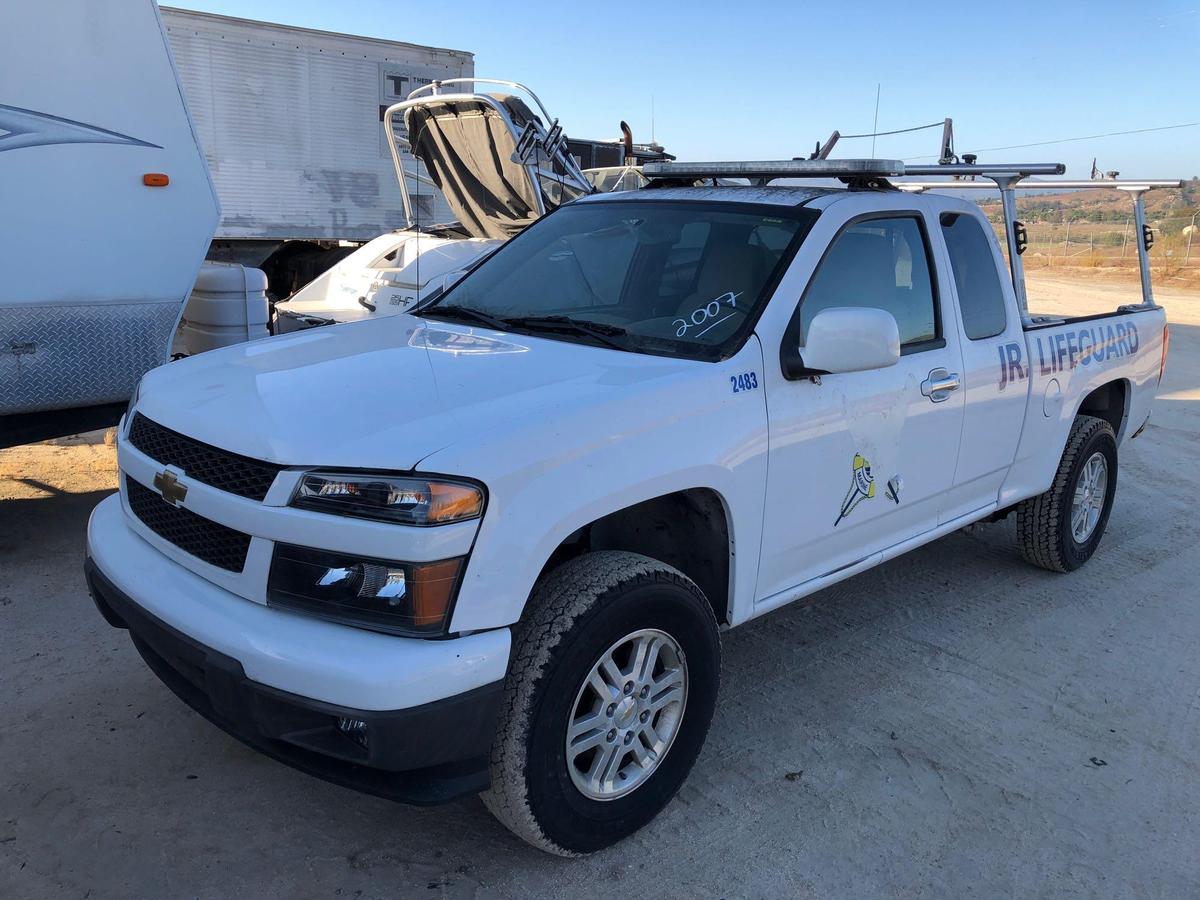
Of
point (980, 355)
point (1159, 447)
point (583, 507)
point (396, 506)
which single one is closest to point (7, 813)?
point (396, 506)

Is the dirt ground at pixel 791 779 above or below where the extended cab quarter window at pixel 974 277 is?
below

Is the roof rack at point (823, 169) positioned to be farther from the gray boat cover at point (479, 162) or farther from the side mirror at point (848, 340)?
the gray boat cover at point (479, 162)

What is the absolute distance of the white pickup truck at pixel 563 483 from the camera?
7.89 ft

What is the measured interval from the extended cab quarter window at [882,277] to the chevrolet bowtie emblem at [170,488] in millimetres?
2025

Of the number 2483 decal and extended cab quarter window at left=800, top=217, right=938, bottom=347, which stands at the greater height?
extended cab quarter window at left=800, top=217, right=938, bottom=347

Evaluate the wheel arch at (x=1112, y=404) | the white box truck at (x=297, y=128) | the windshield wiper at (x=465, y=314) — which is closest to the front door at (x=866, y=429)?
the windshield wiper at (x=465, y=314)

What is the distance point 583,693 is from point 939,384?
6.40ft

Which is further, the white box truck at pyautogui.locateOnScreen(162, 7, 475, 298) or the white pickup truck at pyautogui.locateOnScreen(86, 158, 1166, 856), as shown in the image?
the white box truck at pyautogui.locateOnScreen(162, 7, 475, 298)

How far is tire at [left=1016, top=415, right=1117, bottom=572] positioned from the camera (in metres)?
5.05

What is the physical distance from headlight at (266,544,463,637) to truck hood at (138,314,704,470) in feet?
0.79

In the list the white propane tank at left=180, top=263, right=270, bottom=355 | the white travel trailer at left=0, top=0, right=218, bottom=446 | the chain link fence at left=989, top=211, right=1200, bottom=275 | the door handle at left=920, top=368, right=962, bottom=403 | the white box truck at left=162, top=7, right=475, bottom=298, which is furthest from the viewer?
the chain link fence at left=989, top=211, right=1200, bottom=275

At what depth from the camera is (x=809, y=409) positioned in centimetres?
328

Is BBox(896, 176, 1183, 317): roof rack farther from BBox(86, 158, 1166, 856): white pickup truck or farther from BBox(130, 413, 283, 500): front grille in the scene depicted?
BBox(130, 413, 283, 500): front grille

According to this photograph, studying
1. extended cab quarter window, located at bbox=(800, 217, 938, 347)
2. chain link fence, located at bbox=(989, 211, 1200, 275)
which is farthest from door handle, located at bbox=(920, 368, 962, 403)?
chain link fence, located at bbox=(989, 211, 1200, 275)
